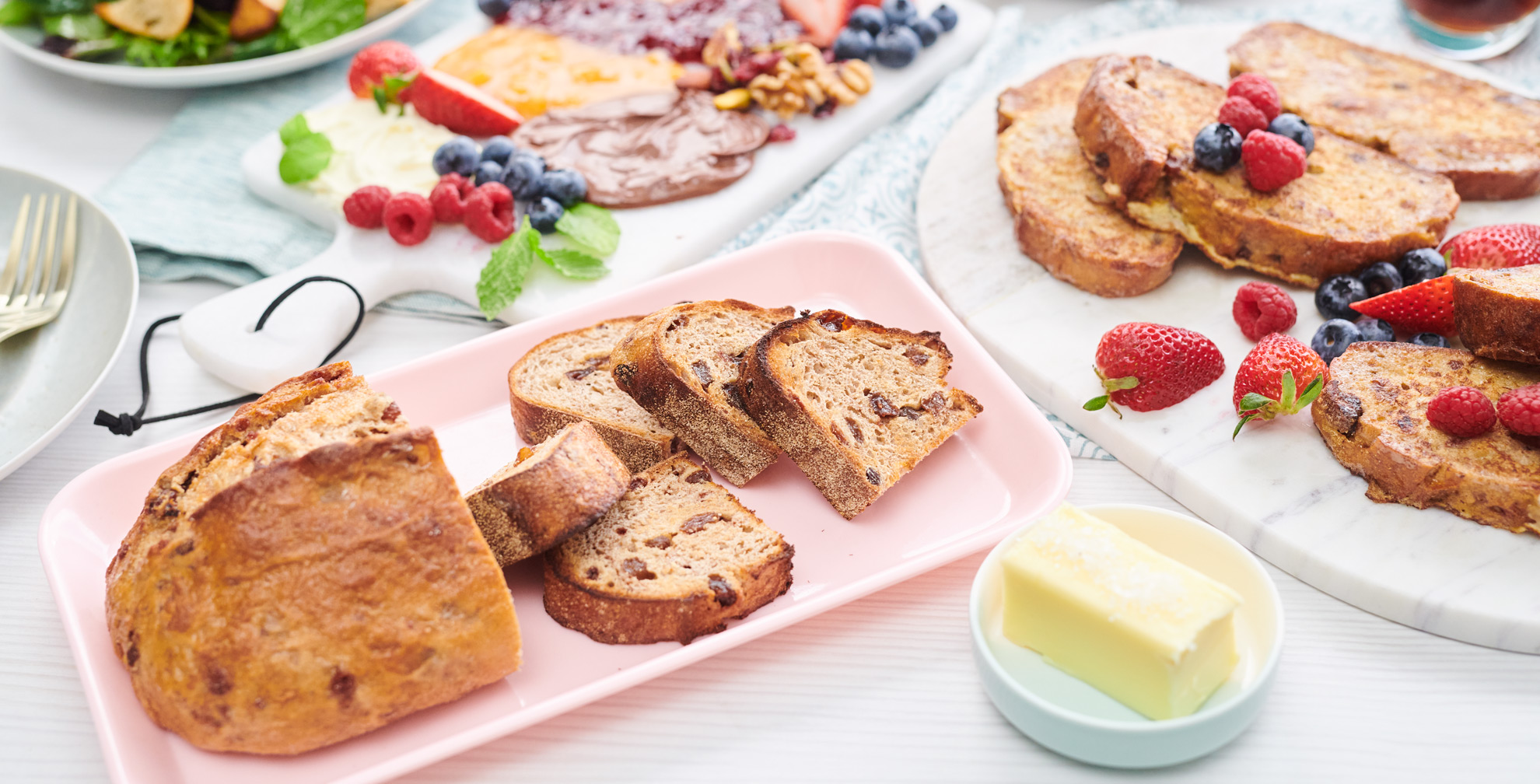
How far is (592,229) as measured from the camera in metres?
3.42

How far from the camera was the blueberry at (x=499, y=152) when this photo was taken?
12.0 ft

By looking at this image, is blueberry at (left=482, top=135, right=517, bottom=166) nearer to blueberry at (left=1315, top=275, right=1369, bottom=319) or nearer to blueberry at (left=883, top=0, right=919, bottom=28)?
blueberry at (left=883, top=0, right=919, bottom=28)

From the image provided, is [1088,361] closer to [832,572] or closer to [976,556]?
[976,556]

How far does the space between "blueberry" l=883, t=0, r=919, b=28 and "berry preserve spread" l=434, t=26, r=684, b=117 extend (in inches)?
35.8

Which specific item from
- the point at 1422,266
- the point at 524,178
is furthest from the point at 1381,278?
the point at 524,178

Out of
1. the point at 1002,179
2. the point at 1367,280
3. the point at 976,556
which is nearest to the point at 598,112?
the point at 1002,179

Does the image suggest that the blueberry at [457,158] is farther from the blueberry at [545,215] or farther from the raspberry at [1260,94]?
the raspberry at [1260,94]

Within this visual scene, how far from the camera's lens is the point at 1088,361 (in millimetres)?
2924

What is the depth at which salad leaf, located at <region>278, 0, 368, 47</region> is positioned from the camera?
4.34 metres

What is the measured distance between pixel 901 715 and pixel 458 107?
2788mm

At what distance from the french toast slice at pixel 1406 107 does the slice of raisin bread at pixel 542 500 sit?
2821mm

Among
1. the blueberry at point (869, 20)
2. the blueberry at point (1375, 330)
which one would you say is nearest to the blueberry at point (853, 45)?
the blueberry at point (869, 20)

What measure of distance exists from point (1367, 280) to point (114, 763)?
3.29 m

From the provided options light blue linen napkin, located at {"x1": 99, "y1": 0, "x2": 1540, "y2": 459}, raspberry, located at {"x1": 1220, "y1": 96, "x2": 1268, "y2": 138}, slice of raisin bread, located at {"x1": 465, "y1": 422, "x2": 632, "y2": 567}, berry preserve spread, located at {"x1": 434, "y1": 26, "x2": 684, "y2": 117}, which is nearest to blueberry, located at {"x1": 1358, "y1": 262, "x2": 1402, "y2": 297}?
raspberry, located at {"x1": 1220, "y1": 96, "x2": 1268, "y2": 138}
